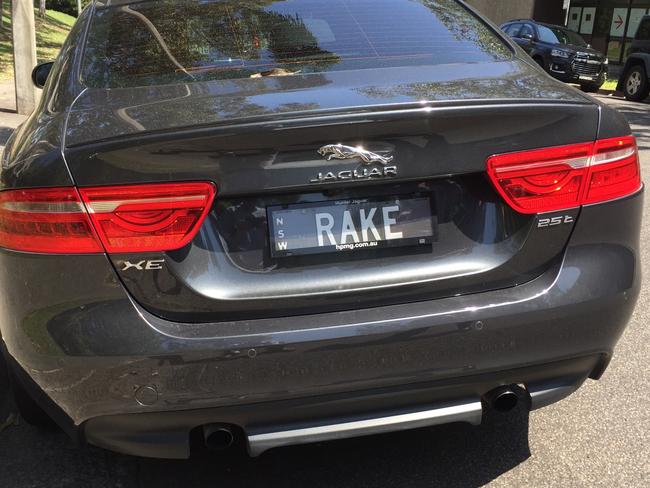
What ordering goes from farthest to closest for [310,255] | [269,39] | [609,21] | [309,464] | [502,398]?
[609,21] → [269,39] → [309,464] → [502,398] → [310,255]

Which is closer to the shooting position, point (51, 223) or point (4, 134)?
point (51, 223)

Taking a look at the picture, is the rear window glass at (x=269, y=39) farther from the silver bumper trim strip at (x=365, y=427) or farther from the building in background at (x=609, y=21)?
Result: the building in background at (x=609, y=21)

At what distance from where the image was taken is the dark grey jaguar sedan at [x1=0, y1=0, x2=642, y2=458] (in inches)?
77.5

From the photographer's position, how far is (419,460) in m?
2.71

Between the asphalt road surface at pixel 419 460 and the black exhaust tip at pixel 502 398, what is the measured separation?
406mm

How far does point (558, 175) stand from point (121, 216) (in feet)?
4.17

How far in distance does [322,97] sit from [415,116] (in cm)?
29

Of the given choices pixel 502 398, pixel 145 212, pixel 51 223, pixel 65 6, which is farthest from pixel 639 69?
pixel 65 6

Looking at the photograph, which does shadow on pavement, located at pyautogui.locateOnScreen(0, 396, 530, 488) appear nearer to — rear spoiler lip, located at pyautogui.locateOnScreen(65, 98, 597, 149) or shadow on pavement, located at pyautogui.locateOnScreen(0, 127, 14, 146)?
rear spoiler lip, located at pyautogui.locateOnScreen(65, 98, 597, 149)

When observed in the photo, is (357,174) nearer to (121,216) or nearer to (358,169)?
(358,169)

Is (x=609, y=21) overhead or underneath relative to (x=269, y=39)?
underneath

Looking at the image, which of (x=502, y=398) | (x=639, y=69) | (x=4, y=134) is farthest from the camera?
(x=639, y=69)

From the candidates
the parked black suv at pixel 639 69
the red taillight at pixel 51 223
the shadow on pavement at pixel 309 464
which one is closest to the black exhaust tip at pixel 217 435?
the shadow on pavement at pixel 309 464

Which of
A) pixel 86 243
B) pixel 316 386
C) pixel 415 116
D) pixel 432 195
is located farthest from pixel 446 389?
pixel 86 243
